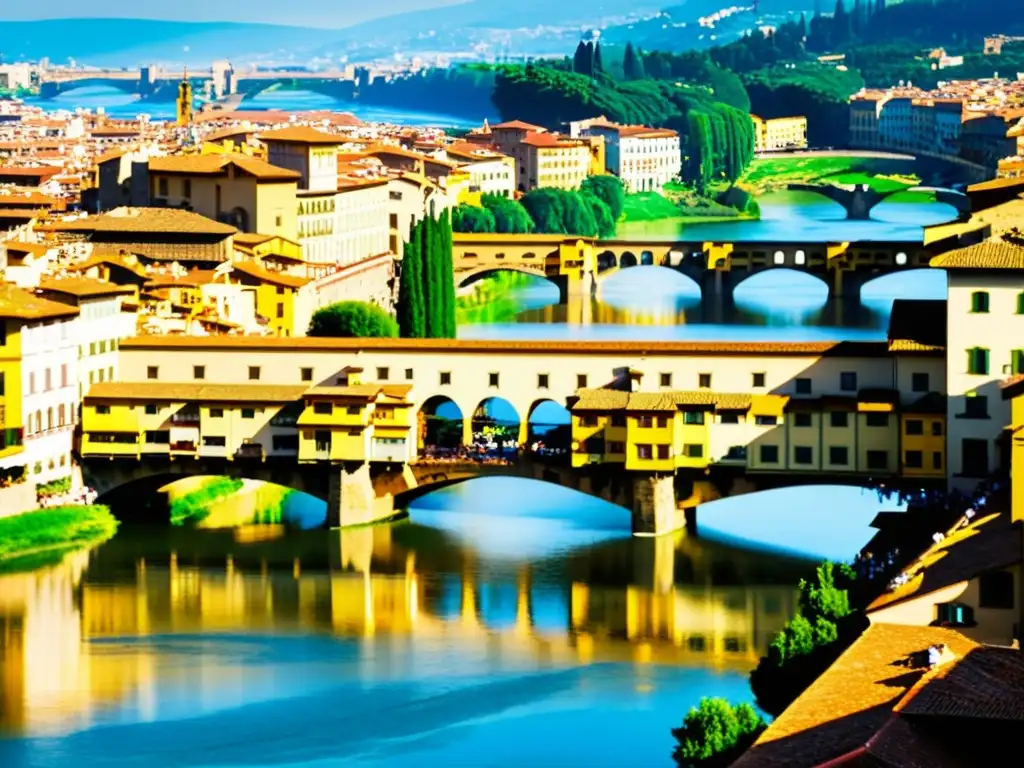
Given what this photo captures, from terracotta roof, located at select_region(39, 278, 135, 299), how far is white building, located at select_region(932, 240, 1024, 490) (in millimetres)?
8434

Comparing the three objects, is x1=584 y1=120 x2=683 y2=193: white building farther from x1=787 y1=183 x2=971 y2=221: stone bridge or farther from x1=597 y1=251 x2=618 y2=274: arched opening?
x1=597 y1=251 x2=618 y2=274: arched opening

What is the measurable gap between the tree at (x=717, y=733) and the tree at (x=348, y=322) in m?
22.2

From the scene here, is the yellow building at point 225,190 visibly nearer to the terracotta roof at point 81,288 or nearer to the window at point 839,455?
the terracotta roof at point 81,288

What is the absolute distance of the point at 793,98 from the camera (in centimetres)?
12575

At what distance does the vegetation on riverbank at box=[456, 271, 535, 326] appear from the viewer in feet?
177

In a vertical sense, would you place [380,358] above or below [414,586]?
above

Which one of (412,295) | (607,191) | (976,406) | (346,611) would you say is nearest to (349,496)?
(346,611)

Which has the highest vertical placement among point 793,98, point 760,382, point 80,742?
point 793,98

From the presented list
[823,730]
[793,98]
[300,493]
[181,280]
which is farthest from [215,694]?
[793,98]

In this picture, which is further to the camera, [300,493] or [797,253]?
[797,253]

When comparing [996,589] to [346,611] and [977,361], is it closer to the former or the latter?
[346,611]

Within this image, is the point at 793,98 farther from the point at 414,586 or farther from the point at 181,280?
the point at 414,586

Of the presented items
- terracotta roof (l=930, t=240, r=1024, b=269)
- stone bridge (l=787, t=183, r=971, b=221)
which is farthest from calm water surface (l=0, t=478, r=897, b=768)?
stone bridge (l=787, t=183, r=971, b=221)

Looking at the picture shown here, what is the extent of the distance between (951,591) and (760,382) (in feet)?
30.8
